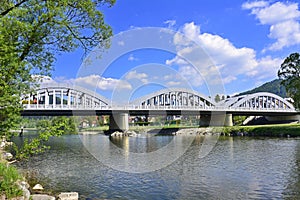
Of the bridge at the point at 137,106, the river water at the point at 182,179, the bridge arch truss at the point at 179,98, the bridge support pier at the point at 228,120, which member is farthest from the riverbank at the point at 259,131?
the river water at the point at 182,179

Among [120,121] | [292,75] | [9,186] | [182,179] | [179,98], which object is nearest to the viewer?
[9,186]

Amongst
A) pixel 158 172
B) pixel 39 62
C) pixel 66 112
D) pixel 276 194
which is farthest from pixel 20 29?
pixel 66 112

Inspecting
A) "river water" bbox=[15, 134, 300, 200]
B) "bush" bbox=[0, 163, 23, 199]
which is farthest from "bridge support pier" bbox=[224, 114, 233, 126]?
"bush" bbox=[0, 163, 23, 199]

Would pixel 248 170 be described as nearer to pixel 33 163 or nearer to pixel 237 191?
pixel 237 191

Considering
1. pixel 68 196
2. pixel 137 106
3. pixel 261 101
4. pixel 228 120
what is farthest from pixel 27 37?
pixel 261 101

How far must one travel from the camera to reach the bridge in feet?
204

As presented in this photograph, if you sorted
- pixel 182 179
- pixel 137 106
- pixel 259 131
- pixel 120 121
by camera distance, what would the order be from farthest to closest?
pixel 120 121 < pixel 137 106 < pixel 259 131 < pixel 182 179

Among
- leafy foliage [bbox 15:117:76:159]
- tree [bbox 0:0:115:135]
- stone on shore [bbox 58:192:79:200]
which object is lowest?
stone on shore [bbox 58:192:79:200]

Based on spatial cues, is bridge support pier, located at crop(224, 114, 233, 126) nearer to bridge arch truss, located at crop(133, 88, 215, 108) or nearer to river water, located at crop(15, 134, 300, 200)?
bridge arch truss, located at crop(133, 88, 215, 108)

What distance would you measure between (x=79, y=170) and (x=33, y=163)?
6.02 metres

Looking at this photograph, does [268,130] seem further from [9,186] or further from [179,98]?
[9,186]

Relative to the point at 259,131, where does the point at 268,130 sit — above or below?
above

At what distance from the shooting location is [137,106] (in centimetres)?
6875

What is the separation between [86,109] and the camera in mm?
63438
